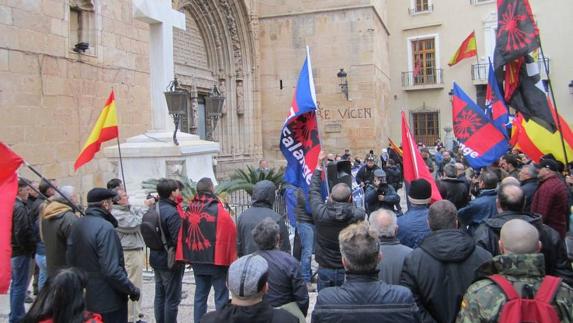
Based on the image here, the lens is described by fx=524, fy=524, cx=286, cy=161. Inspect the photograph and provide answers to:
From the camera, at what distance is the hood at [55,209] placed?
4.11 m

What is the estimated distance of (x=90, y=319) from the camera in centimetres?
235

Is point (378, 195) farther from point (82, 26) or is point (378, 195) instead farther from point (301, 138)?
point (82, 26)

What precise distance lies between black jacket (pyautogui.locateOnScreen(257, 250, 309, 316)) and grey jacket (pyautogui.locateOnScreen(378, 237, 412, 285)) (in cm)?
51

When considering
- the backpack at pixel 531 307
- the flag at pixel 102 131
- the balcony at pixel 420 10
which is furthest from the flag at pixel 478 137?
the balcony at pixel 420 10

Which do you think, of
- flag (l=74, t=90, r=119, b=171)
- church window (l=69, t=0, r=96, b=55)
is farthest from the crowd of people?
church window (l=69, t=0, r=96, b=55)

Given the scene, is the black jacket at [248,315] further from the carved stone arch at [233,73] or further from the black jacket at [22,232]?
the carved stone arch at [233,73]

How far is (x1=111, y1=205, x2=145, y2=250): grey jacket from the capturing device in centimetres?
484

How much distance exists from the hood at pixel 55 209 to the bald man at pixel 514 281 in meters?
3.12

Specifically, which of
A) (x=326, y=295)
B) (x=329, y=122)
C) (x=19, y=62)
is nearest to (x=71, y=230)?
(x=326, y=295)

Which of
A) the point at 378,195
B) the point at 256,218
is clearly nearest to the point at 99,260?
the point at 256,218

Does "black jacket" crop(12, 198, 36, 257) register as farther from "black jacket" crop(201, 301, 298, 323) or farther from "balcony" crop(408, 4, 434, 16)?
"balcony" crop(408, 4, 434, 16)

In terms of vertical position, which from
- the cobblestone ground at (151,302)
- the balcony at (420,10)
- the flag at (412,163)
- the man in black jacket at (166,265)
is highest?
the balcony at (420,10)

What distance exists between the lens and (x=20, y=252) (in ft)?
17.2

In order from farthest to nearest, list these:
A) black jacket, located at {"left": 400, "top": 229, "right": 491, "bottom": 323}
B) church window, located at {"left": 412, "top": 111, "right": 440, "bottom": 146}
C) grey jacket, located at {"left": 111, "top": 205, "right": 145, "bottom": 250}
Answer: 1. church window, located at {"left": 412, "top": 111, "right": 440, "bottom": 146}
2. grey jacket, located at {"left": 111, "top": 205, "right": 145, "bottom": 250}
3. black jacket, located at {"left": 400, "top": 229, "right": 491, "bottom": 323}
